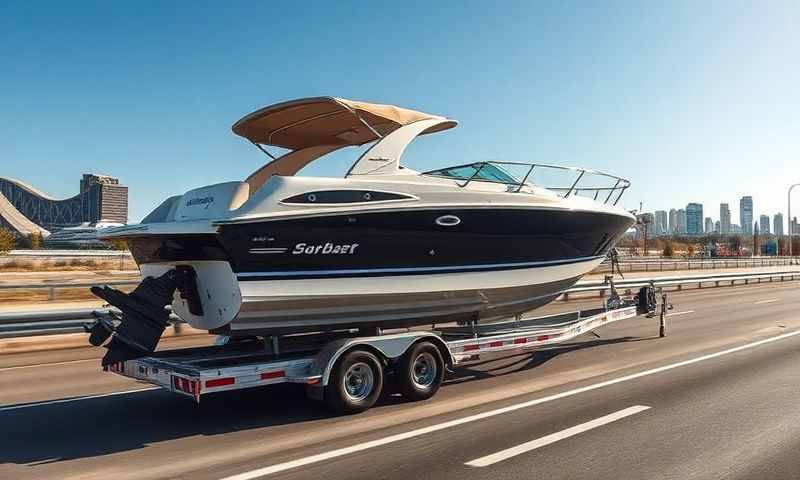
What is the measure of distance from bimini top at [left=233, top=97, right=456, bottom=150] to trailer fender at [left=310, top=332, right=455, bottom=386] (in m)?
2.76

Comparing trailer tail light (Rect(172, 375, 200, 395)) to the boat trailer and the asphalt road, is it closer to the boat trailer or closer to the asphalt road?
the boat trailer

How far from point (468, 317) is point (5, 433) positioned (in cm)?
573

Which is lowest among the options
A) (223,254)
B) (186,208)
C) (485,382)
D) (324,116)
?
(485,382)

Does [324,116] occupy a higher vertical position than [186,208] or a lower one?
higher

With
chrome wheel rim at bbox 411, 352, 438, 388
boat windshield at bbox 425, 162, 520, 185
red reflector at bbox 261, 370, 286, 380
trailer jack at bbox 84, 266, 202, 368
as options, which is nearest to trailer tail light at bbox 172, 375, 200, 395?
trailer jack at bbox 84, 266, 202, 368

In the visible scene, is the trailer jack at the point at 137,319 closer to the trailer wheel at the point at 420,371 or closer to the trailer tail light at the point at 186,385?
the trailer tail light at the point at 186,385

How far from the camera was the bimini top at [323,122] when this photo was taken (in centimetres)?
847

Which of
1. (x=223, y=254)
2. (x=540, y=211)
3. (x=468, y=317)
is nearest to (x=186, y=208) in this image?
(x=223, y=254)

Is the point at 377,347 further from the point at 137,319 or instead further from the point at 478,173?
the point at 478,173

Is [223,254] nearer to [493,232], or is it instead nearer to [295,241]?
[295,241]

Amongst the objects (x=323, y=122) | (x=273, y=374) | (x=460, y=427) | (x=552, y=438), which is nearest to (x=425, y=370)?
(x=460, y=427)

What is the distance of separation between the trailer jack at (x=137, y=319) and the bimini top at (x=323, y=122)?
110 inches

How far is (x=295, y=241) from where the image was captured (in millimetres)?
7137

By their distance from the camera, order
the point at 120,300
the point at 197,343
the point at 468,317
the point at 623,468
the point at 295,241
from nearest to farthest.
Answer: the point at 623,468 < the point at 120,300 < the point at 295,241 < the point at 468,317 < the point at 197,343
